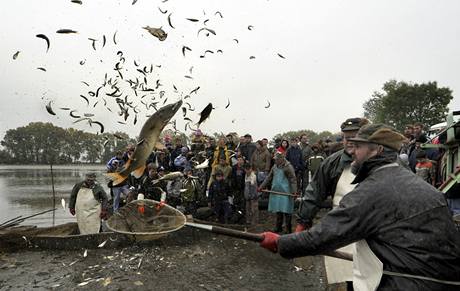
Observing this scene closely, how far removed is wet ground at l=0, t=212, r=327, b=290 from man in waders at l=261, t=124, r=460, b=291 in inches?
152

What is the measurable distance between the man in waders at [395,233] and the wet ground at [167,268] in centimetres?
385

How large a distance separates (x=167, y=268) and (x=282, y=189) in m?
3.59

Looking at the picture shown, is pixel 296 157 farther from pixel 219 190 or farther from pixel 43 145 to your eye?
pixel 43 145

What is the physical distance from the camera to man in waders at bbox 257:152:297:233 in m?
8.83

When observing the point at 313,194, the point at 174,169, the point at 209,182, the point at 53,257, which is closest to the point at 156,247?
the point at 53,257

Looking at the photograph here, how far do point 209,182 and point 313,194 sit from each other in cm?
670

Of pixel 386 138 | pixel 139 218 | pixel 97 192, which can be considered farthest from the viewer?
pixel 97 192

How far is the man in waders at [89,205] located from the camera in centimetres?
887

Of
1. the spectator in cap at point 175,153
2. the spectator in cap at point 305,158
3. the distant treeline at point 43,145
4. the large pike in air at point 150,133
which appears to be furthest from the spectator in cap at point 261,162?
the distant treeline at point 43,145

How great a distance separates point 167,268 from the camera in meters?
6.67

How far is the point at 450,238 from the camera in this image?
2016 mm

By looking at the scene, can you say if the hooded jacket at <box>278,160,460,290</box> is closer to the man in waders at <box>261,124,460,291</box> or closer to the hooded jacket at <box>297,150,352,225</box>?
the man in waders at <box>261,124,460,291</box>

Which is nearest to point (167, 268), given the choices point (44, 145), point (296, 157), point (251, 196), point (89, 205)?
point (89, 205)

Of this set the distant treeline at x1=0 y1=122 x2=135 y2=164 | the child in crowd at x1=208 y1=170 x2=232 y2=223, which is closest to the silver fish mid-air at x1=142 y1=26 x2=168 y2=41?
the child in crowd at x1=208 y1=170 x2=232 y2=223
